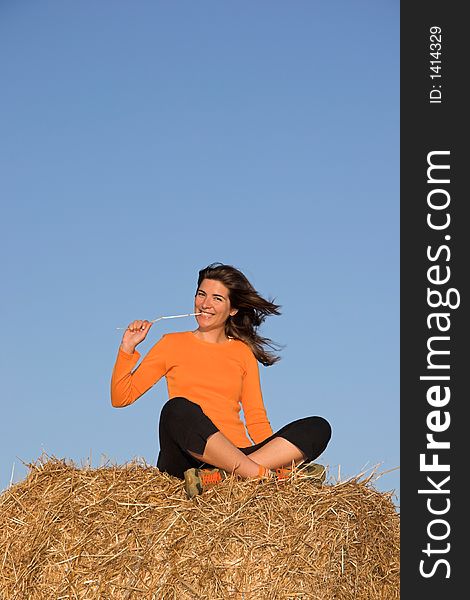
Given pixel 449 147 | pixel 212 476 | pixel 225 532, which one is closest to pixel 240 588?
pixel 225 532

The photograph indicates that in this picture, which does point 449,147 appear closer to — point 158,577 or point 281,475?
point 281,475

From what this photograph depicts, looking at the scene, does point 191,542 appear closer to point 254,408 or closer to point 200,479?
point 200,479

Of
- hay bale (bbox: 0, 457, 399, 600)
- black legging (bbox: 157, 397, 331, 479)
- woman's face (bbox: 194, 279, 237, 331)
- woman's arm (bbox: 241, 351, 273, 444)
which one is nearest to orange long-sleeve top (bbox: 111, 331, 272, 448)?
woman's arm (bbox: 241, 351, 273, 444)

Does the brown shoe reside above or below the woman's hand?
below

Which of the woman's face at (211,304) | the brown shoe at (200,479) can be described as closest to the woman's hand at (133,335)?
the woman's face at (211,304)

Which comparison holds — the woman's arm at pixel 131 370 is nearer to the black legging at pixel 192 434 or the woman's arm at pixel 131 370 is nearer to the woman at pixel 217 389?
the woman at pixel 217 389

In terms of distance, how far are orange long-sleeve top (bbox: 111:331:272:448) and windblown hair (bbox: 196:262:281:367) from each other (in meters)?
0.09

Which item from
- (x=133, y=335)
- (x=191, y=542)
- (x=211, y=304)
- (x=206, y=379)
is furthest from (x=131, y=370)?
(x=191, y=542)

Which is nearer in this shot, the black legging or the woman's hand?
the black legging

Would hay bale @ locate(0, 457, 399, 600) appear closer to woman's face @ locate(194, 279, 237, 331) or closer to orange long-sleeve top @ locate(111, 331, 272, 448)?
orange long-sleeve top @ locate(111, 331, 272, 448)

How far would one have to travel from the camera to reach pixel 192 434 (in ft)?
14.4

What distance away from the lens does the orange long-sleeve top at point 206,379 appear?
494cm

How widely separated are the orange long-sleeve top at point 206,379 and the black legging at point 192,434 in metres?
0.41

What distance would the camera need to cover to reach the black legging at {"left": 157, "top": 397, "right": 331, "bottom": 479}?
438cm
